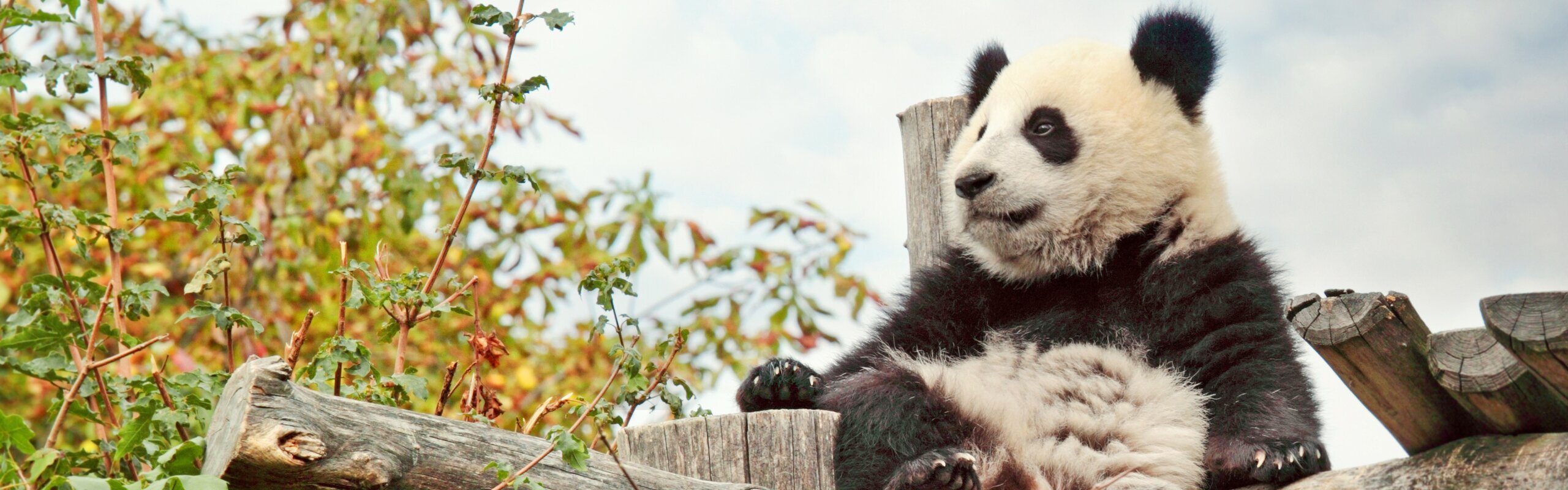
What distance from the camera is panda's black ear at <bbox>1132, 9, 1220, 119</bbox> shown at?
323 cm

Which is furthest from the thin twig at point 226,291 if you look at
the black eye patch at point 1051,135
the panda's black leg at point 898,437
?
the black eye patch at point 1051,135

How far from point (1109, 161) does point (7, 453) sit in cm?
250

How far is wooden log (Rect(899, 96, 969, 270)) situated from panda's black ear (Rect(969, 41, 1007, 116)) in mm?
48

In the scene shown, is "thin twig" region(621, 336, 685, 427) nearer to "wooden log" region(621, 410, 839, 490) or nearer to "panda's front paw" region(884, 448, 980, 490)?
"wooden log" region(621, 410, 839, 490)

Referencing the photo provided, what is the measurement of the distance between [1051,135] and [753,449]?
1280mm

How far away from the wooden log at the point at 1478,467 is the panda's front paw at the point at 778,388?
1173 millimetres

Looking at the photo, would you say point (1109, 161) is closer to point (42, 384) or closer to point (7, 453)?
point (7, 453)

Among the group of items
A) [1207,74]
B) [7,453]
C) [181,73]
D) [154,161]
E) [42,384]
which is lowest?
[7,453]

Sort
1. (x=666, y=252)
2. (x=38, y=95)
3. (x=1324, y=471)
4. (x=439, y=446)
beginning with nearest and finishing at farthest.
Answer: (x=439, y=446), (x=1324, y=471), (x=666, y=252), (x=38, y=95)

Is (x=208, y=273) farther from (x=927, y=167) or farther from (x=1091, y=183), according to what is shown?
(x=1091, y=183)

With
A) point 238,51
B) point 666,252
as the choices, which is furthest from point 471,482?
point 238,51

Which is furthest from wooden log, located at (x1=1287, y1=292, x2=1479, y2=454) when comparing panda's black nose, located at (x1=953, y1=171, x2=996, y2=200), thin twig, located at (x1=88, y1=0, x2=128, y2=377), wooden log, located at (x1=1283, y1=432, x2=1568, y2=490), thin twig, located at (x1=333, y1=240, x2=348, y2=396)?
thin twig, located at (x1=88, y1=0, x2=128, y2=377)

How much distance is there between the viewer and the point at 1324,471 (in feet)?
7.31

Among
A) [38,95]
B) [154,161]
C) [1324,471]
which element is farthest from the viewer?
[38,95]
